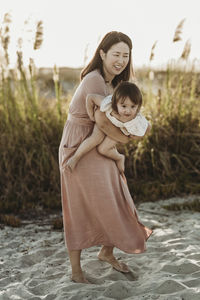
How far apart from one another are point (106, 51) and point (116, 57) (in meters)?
0.11

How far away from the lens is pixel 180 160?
6.25 meters

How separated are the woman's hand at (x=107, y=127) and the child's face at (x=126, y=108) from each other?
140 mm

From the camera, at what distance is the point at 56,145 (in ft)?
20.2

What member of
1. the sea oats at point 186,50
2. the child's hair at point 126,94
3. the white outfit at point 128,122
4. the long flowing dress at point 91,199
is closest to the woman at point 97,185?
the long flowing dress at point 91,199

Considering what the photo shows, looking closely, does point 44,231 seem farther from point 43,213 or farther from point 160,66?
point 160,66

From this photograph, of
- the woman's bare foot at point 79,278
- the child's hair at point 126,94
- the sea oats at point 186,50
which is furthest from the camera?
the sea oats at point 186,50

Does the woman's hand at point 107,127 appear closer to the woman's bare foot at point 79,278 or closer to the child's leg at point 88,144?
the child's leg at point 88,144

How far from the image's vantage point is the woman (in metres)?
2.97

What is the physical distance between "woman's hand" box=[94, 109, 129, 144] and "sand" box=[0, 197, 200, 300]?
110cm

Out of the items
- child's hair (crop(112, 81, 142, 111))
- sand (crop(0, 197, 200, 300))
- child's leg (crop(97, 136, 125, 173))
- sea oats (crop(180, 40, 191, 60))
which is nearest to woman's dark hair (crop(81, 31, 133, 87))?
child's hair (crop(112, 81, 142, 111))

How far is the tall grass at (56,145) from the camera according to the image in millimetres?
5852

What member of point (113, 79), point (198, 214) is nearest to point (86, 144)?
point (113, 79)

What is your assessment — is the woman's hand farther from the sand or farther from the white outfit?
the sand

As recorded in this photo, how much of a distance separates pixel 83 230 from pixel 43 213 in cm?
242
